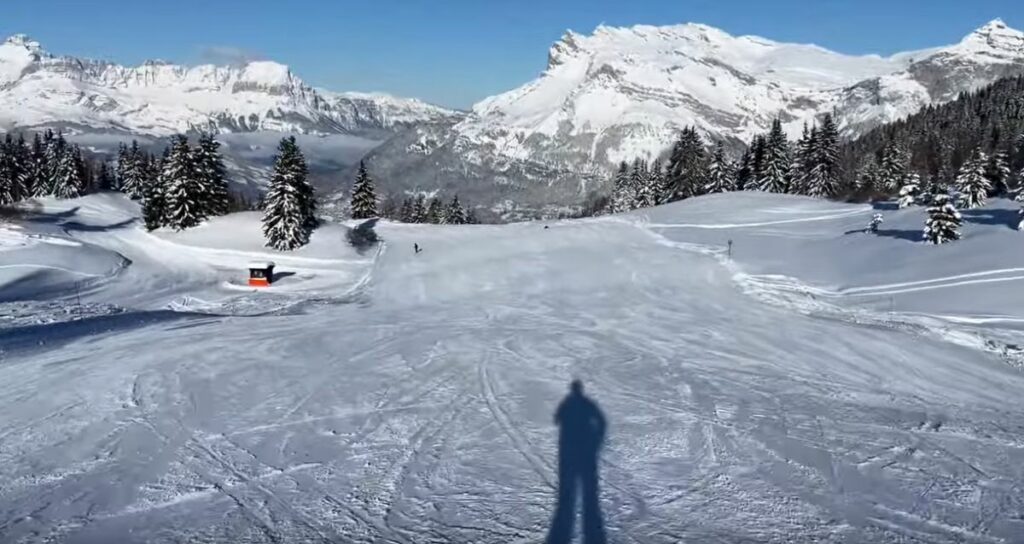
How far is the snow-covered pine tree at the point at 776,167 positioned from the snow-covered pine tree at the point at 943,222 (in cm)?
4017

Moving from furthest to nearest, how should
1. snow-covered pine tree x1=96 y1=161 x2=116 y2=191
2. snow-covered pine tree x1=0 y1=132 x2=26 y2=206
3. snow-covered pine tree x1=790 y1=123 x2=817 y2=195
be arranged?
snow-covered pine tree x1=96 y1=161 x2=116 y2=191, snow-covered pine tree x1=0 y1=132 x2=26 y2=206, snow-covered pine tree x1=790 y1=123 x2=817 y2=195

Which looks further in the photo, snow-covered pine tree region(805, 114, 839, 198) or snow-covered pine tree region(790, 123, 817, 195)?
snow-covered pine tree region(790, 123, 817, 195)

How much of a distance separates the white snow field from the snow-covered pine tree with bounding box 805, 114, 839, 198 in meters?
37.9

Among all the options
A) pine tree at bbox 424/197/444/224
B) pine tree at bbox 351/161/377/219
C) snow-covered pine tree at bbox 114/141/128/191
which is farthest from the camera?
snow-covered pine tree at bbox 114/141/128/191

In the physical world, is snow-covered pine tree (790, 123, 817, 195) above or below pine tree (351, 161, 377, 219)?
above

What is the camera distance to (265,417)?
12.9 metres

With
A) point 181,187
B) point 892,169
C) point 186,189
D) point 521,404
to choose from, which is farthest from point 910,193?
point 181,187

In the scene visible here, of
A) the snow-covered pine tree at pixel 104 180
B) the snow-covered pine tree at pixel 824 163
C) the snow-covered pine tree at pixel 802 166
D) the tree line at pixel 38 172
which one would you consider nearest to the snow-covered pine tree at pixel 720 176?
the snow-covered pine tree at pixel 802 166

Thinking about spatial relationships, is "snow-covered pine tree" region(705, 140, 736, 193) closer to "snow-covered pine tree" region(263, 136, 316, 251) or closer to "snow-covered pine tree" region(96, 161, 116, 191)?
"snow-covered pine tree" region(263, 136, 316, 251)

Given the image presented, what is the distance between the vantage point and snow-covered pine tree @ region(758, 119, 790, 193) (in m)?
72.3

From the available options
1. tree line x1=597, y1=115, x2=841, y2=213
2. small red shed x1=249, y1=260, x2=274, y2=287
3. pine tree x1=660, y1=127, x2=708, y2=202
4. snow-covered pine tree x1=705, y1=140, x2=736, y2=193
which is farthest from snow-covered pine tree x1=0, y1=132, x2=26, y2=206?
snow-covered pine tree x1=705, y1=140, x2=736, y2=193

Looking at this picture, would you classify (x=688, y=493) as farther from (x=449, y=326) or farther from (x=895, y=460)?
(x=449, y=326)

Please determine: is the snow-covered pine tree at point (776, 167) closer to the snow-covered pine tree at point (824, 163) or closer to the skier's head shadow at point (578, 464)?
the snow-covered pine tree at point (824, 163)

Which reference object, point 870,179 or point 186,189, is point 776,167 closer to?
point 870,179
